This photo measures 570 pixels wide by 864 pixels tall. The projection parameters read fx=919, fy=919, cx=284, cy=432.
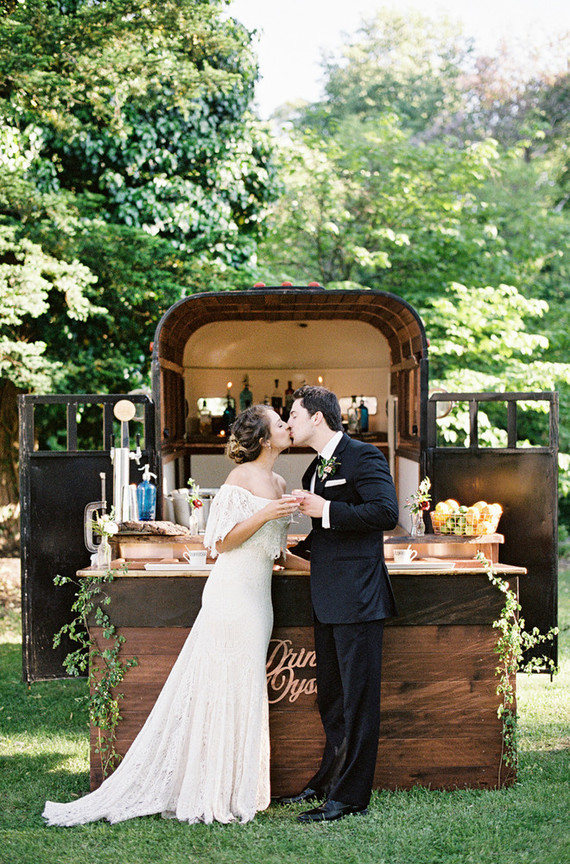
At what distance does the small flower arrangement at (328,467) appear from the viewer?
4.10 meters

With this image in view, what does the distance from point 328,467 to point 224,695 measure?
1.12 m

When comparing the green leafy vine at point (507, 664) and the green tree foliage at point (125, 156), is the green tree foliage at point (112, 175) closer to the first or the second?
the green tree foliage at point (125, 156)

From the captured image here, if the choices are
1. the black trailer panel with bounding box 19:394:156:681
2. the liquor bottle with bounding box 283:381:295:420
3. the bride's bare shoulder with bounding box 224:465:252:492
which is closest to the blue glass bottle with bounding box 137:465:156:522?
the black trailer panel with bounding box 19:394:156:681

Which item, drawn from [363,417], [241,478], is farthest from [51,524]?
[363,417]

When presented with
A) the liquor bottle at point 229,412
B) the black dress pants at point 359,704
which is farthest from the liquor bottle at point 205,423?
the black dress pants at point 359,704

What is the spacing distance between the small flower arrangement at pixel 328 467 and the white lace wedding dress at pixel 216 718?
289 mm

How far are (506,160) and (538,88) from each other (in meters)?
6.29

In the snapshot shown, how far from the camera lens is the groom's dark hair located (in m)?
4.13

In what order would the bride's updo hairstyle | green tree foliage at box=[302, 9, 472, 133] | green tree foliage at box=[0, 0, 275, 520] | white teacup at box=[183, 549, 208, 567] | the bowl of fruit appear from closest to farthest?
the bride's updo hairstyle, white teacup at box=[183, 549, 208, 567], the bowl of fruit, green tree foliage at box=[0, 0, 275, 520], green tree foliage at box=[302, 9, 472, 133]

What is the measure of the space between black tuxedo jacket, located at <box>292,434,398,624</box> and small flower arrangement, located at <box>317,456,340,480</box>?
0.05ft

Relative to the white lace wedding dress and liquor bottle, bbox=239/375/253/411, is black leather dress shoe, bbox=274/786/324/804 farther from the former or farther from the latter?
liquor bottle, bbox=239/375/253/411

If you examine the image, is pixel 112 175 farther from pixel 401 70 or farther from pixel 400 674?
pixel 401 70

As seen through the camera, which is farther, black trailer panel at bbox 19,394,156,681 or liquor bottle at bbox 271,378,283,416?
liquor bottle at bbox 271,378,283,416

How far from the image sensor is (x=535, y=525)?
19.6ft
